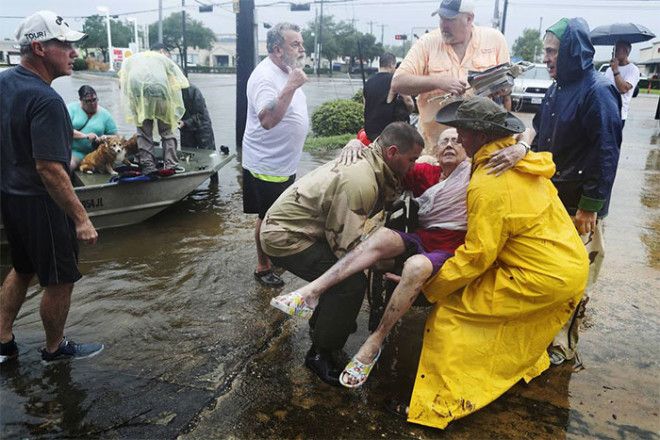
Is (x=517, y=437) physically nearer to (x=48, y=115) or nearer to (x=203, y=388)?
(x=203, y=388)

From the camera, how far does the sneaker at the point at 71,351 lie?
306 centimetres

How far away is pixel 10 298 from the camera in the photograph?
3020 mm

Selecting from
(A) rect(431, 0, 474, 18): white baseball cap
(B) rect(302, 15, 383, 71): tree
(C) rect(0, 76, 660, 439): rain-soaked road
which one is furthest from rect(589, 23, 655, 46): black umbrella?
(B) rect(302, 15, 383, 71): tree

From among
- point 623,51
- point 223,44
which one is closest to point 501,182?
point 623,51

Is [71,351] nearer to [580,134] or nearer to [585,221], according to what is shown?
[585,221]

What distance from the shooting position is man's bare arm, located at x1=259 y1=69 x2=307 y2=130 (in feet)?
12.5

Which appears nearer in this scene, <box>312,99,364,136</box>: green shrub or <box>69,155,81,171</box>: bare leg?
<box>69,155,81,171</box>: bare leg

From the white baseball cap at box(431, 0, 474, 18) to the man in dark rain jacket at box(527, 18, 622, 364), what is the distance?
537 millimetres

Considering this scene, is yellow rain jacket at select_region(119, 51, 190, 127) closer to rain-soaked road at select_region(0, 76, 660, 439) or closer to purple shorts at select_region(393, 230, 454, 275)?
rain-soaked road at select_region(0, 76, 660, 439)

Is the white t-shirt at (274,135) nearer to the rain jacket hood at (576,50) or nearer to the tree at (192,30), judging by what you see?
the rain jacket hood at (576,50)

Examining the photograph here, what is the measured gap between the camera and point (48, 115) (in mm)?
2652

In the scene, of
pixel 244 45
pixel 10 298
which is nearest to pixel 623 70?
pixel 244 45

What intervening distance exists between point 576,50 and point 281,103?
78.4 inches

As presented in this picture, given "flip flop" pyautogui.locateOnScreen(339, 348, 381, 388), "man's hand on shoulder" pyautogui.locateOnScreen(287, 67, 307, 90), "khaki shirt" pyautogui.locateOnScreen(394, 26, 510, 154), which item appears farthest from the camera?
"man's hand on shoulder" pyautogui.locateOnScreen(287, 67, 307, 90)
